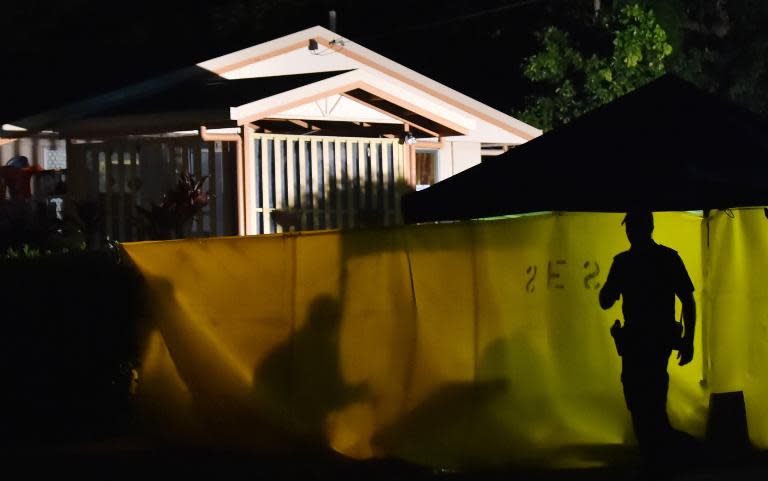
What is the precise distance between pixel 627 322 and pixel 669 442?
2.73ft

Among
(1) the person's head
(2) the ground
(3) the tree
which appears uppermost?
(3) the tree

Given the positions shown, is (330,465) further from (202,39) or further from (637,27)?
(202,39)

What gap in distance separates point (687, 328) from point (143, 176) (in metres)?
10.2

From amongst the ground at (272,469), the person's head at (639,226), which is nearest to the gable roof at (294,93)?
the ground at (272,469)

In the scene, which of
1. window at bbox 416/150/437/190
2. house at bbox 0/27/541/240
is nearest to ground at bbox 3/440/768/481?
house at bbox 0/27/541/240

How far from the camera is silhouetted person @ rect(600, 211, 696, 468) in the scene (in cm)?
923

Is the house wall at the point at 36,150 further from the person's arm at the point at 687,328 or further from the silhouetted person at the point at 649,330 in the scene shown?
the person's arm at the point at 687,328

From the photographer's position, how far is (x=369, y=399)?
10.4 meters

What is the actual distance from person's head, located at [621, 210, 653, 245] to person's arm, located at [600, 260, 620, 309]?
0.26 m

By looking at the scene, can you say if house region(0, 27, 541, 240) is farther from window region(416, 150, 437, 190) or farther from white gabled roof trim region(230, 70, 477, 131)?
window region(416, 150, 437, 190)

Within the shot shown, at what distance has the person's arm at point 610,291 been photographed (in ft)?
30.9

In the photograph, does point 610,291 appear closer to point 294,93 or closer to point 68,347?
point 68,347

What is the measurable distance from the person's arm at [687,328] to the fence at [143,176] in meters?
9.01

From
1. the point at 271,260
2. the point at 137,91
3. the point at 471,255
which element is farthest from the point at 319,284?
the point at 137,91
